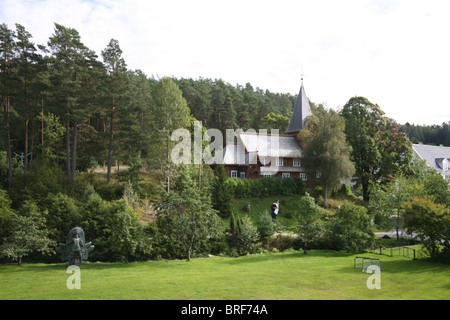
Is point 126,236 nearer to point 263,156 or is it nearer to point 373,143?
point 263,156

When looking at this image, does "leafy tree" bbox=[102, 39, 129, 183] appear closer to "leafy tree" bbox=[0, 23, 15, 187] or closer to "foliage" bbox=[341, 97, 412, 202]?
"leafy tree" bbox=[0, 23, 15, 187]

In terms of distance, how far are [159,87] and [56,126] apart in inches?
475

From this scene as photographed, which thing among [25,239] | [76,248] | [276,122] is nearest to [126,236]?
[76,248]

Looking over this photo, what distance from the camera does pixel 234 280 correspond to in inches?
583

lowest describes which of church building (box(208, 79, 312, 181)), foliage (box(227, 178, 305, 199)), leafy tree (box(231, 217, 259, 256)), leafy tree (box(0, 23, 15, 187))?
leafy tree (box(231, 217, 259, 256))

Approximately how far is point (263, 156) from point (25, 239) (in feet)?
97.3

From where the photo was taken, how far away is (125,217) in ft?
70.6

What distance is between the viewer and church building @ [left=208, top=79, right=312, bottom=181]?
43500 millimetres

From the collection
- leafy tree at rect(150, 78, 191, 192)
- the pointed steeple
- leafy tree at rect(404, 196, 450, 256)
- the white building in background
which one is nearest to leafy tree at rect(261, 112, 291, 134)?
the pointed steeple

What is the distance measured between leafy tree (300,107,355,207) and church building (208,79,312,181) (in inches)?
116

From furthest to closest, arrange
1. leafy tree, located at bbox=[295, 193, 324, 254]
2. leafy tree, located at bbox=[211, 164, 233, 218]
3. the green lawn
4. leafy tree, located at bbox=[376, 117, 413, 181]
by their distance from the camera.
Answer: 1. leafy tree, located at bbox=[376, 117, 413, 181]
2. leafy tree, located at bbox=[211, 164, 233, 218]
3. leafy tree, located at bbox=[295, 193, 324, 254]
4. the green lawn

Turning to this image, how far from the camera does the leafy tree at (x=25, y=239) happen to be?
21094 millimetres
